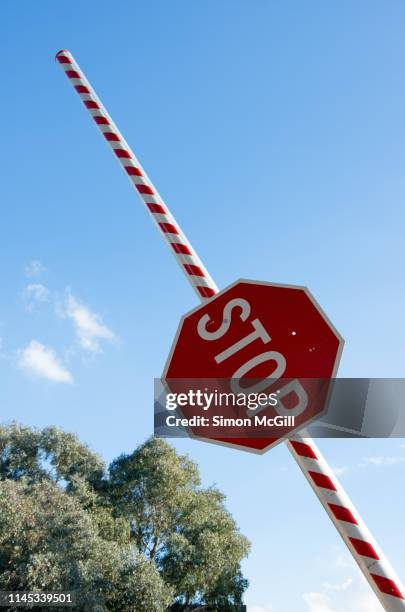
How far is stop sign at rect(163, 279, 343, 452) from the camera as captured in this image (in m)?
2.61

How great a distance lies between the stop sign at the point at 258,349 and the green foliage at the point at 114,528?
16799 millimetres

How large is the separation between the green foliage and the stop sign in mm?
16799

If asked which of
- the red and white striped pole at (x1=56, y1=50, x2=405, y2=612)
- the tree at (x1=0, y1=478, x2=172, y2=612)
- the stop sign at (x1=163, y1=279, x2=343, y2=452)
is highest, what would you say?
the tree at (x1=0, y1=478, x2=172, y2=612)

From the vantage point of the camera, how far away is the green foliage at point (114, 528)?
1753 cm

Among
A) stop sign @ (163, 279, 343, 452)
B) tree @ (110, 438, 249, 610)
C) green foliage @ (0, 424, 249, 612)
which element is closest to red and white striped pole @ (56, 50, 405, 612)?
stop sign @ (163, 279, 343, 452)

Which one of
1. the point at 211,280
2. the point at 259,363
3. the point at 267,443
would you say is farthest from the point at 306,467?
the point at 211,280

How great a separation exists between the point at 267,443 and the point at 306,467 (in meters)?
0.27

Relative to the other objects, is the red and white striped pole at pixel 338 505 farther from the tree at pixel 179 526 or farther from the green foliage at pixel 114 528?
the tree at pixel 179 526

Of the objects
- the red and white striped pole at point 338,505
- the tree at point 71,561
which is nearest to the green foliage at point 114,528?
the tree at point 71,561

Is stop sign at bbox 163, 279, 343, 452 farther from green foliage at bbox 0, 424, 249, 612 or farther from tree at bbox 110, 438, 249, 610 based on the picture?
tree at bbox 110, 438, 249, 610

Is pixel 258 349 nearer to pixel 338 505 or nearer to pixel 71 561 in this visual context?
pixel 338 505

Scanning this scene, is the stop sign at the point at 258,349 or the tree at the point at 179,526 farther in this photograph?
the tree at the point at 179,526

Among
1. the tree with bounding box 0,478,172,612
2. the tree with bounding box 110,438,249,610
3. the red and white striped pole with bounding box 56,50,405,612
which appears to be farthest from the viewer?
the tree with bounding box 110,438,249,610

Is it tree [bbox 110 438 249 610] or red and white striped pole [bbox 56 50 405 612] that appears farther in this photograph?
tree [bbox 110 438 249 610]
